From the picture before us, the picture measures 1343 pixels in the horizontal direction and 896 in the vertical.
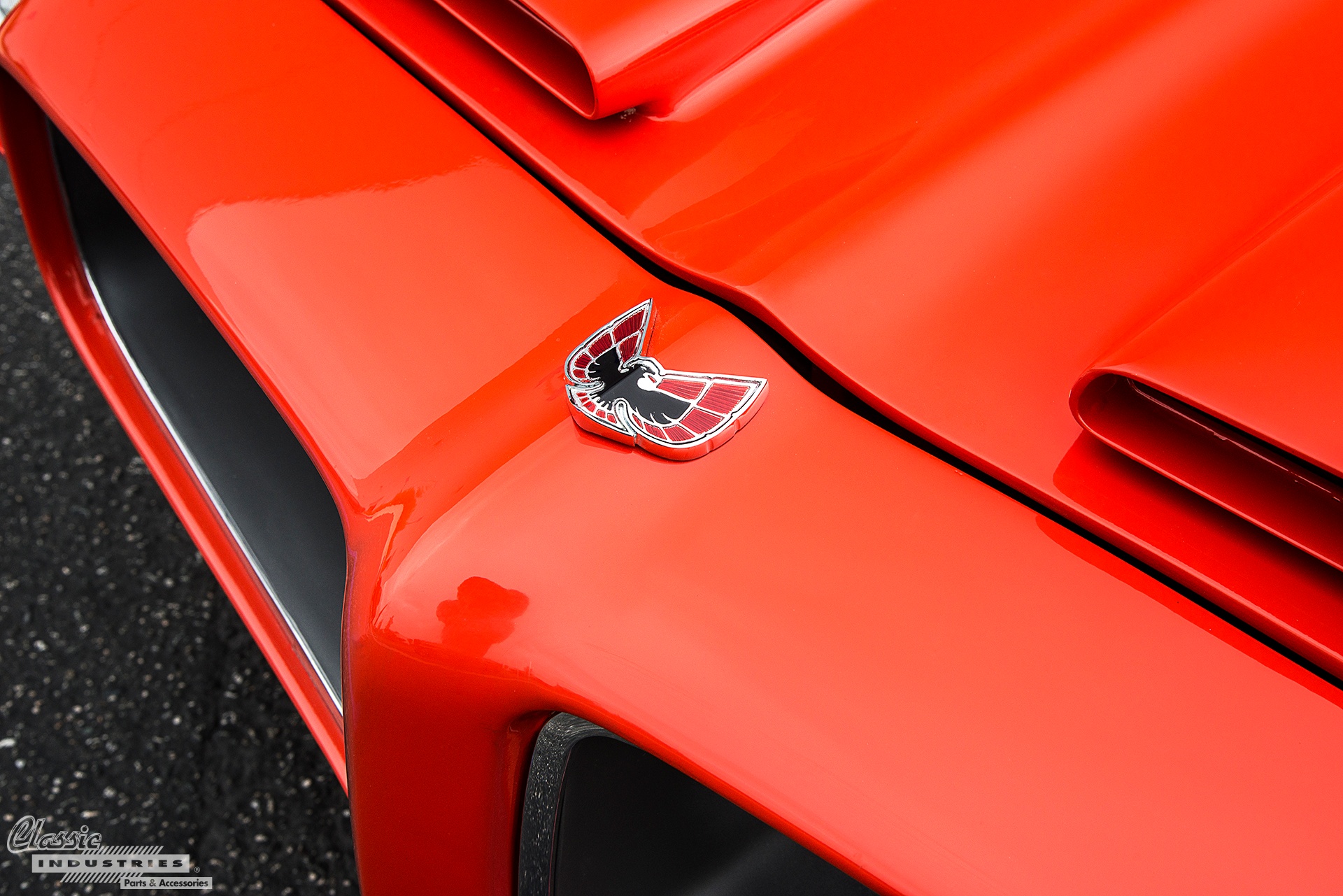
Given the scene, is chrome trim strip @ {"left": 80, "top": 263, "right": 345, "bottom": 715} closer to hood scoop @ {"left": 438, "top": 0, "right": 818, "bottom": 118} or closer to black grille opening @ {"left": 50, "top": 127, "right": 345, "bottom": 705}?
black grille opening @ {"left": 50, "top": 127, "right": 345, "bottom": 705}

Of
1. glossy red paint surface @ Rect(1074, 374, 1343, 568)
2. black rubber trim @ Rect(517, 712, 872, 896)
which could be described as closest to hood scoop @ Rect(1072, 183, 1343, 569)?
glossy red paint surface @ Rect(1074, 374, 1343, 568)

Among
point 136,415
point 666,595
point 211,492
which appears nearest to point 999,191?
point 666,595

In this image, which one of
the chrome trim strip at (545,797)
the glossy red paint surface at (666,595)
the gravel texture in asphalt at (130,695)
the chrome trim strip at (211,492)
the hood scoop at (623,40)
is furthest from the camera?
the gravel texture in asphalt at (130,695)

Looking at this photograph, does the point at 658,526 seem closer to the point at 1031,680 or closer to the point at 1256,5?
the point at 1031,680

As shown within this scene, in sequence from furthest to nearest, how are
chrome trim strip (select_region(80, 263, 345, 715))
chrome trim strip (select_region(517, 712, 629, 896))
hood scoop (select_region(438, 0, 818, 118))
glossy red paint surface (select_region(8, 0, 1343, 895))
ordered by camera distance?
chrome trim strip (select_region(80, 263, 345, 715)) < hood scoop (select_region(438, 0, 818, 118)) < chrome trim strip (select_region(517, 712, 629, 896)) < glossy red paint surface (select_region(8, 0, 1343, 895))

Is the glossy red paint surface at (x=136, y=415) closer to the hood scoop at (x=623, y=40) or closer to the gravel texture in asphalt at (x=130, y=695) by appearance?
the gravel texture in asphalt at (x=130, y=695)

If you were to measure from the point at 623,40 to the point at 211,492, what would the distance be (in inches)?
26.1

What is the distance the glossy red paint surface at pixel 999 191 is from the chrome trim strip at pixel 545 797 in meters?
0.31

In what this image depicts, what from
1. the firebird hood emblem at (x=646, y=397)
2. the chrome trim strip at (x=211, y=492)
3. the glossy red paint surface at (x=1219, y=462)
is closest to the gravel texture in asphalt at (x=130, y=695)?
the chrome trim strip at (x=211, y=492)

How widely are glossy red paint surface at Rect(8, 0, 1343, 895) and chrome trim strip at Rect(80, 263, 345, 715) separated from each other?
0.21 meters

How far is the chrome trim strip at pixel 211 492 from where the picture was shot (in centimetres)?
99

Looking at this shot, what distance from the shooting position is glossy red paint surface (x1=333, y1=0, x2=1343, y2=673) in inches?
26.3

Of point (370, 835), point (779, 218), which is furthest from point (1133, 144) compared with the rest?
point (370, 835)

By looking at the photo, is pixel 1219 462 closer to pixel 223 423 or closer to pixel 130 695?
pixel 223 423
